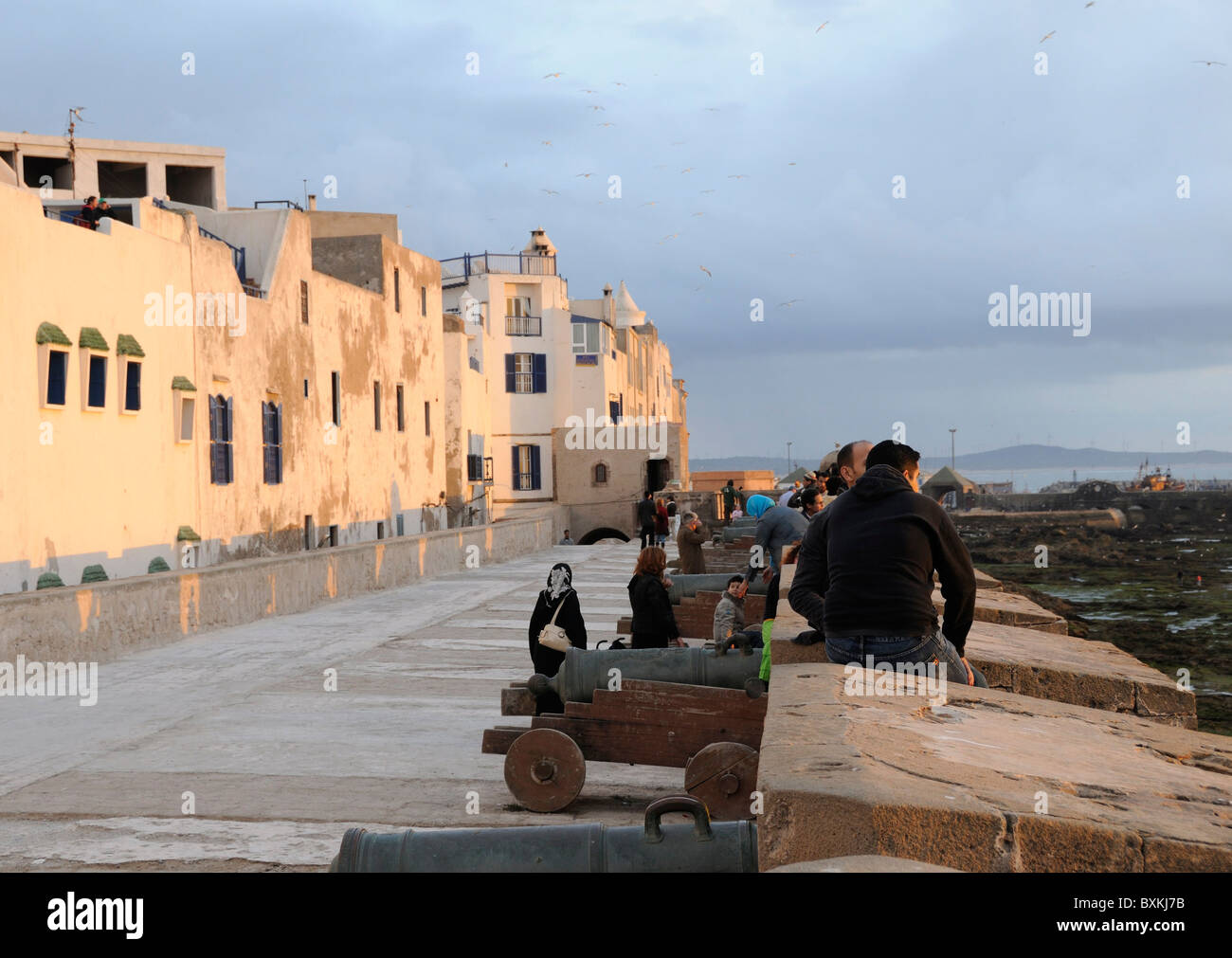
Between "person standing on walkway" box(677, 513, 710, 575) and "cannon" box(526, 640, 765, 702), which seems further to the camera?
"person standing on walkway" box(677, 513, 710, 575)

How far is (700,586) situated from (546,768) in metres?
6.76

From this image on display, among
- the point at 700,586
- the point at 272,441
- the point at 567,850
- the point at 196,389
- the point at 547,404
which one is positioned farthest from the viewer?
the point at 547,404

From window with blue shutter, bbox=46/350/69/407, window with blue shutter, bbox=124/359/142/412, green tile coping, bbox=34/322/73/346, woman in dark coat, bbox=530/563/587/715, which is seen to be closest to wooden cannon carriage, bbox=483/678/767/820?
woman in dark coat, bbox=530/563/587/715

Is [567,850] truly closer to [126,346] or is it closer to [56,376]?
[56,376]

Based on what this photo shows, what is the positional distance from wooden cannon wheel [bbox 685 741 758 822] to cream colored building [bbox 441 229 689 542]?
3501 cm

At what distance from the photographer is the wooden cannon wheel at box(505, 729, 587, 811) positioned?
249 inches

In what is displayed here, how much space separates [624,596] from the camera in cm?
1888

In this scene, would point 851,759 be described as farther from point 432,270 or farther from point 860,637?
point 432,270

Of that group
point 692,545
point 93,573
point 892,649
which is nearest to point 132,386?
point 93,573

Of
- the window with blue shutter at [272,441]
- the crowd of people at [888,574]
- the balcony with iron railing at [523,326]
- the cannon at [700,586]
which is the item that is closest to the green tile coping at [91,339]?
the window with blue shutter at [272,441]

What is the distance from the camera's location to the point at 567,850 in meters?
3.49

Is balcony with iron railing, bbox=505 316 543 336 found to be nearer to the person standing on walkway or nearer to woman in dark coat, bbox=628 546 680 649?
the person standing on walkway

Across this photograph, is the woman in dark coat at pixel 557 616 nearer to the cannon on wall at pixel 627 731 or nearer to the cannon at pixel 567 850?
the cannon on wall at pixel 627 731
